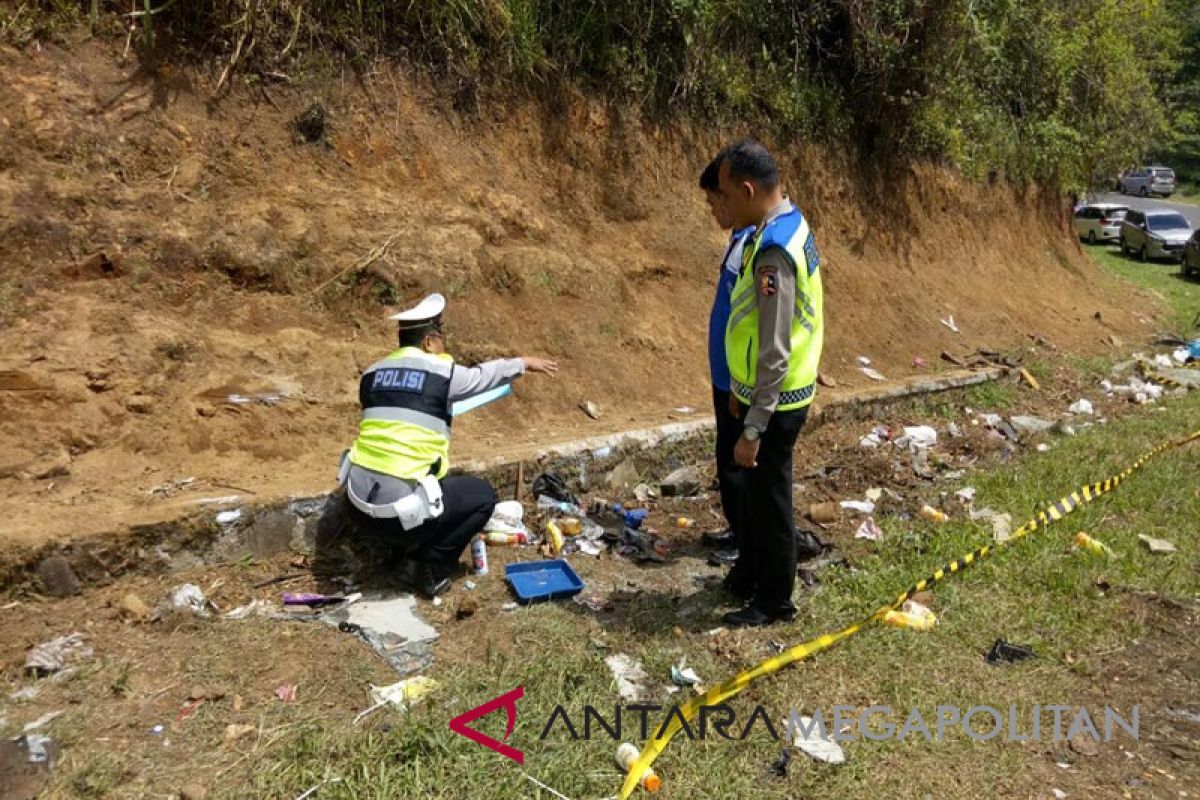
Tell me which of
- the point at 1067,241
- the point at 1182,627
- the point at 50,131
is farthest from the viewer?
the point at 1067,241

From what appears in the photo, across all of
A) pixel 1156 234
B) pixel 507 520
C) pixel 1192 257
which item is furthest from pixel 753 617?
pixel 1156 234

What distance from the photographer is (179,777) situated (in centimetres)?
265

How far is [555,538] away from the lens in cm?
452

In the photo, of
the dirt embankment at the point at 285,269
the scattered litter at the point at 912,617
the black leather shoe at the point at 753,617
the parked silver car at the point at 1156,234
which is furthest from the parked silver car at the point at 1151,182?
the black leather shoe at the point at 753,617

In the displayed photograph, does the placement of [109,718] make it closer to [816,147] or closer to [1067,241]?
[816,147]

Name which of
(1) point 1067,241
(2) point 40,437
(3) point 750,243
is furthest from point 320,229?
(1) point 1067,241

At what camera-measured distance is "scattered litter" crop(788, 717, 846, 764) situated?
288 cm

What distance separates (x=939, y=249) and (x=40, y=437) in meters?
A: 10.3

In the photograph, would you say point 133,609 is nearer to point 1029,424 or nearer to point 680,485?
point 680,485

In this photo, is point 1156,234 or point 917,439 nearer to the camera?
point 917,439

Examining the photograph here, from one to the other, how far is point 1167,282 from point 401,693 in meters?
20.1

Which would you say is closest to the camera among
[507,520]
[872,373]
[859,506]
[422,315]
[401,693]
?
[401,693]

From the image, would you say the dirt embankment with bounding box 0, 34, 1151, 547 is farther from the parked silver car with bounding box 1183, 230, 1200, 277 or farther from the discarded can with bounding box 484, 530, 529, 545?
the parked silver car with bounding box 1183, 230, 1200, 277

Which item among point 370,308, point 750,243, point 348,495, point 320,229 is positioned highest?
point 750,243
